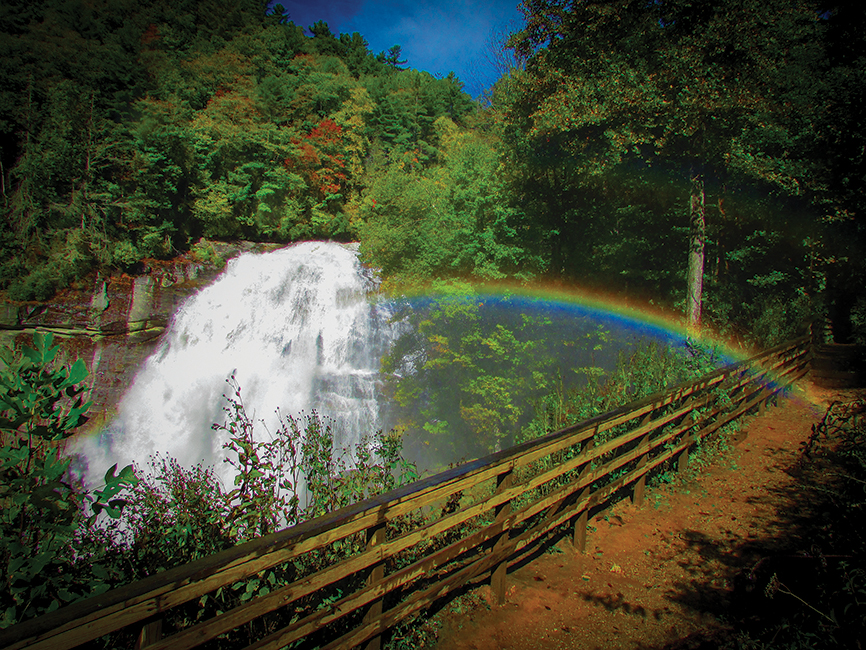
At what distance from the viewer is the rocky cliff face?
1848 centimetres

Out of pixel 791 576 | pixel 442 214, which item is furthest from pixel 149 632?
pixel 442 214

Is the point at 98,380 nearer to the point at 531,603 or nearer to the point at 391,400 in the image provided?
the point at 391,400

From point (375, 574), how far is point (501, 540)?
1.07 metres

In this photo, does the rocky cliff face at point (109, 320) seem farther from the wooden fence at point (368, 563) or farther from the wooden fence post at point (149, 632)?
the wooden fence post at point (149, 632)

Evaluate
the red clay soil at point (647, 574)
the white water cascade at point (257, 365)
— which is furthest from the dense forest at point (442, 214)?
the white water cascade at point (257, 365)

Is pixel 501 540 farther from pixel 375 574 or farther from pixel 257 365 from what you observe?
pixel 257 365

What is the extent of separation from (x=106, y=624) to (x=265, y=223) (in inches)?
1079

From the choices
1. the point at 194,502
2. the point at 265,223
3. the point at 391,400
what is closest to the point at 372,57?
the point at 265,223

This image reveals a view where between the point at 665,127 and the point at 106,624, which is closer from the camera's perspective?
the point at 106,624

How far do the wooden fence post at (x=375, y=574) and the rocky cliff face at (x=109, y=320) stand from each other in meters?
19.6

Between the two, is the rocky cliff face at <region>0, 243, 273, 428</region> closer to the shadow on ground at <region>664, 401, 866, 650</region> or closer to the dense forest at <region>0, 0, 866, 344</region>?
the dense forest at <region>0, 0, 866, 344</region>

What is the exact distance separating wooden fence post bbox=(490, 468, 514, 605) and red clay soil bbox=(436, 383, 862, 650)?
0.09 m

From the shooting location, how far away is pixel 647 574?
3.55m

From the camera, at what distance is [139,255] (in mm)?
21156
